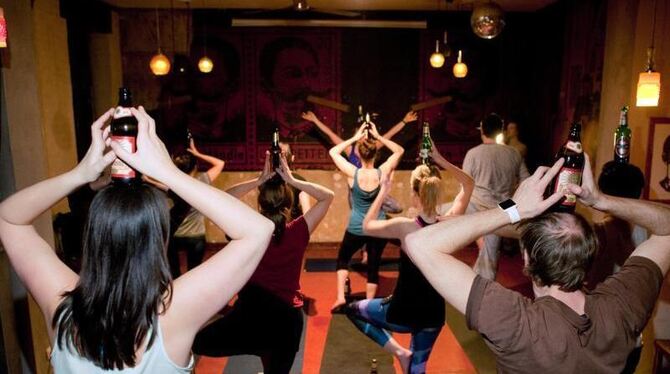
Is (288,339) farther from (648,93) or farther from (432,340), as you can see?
(648,93)

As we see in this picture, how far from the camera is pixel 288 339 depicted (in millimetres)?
2584

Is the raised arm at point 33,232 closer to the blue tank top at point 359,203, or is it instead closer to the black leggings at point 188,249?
the black leggings at point 188,249

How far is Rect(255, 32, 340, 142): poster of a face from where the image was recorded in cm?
704

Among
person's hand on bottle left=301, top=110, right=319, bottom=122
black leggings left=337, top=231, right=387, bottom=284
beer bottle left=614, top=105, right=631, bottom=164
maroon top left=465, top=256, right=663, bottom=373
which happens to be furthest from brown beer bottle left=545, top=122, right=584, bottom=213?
person's hand on bottle left=301, top=110, right=319, bottom=122

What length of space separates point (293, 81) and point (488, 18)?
353 centimetres

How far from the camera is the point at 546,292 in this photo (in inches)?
56.9

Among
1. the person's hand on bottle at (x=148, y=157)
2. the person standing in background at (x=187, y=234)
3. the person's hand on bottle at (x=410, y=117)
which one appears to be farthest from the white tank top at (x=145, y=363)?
the person's hand on bottle at (x=410, y=117)

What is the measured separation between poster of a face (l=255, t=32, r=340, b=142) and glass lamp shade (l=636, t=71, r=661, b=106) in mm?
4107

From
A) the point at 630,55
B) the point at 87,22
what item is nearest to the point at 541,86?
the point at 630,55

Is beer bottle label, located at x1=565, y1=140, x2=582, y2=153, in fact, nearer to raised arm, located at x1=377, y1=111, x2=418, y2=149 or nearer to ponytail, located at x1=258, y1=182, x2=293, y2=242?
ponytail, located at x1=258, y1=182, x2=293, y2=242

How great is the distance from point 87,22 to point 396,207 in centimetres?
481

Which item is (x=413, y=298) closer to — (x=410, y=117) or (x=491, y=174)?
(x=491, y=174)

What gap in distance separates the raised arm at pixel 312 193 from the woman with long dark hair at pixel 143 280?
1379 mm

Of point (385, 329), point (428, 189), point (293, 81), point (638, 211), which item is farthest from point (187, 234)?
point (638, 211)
